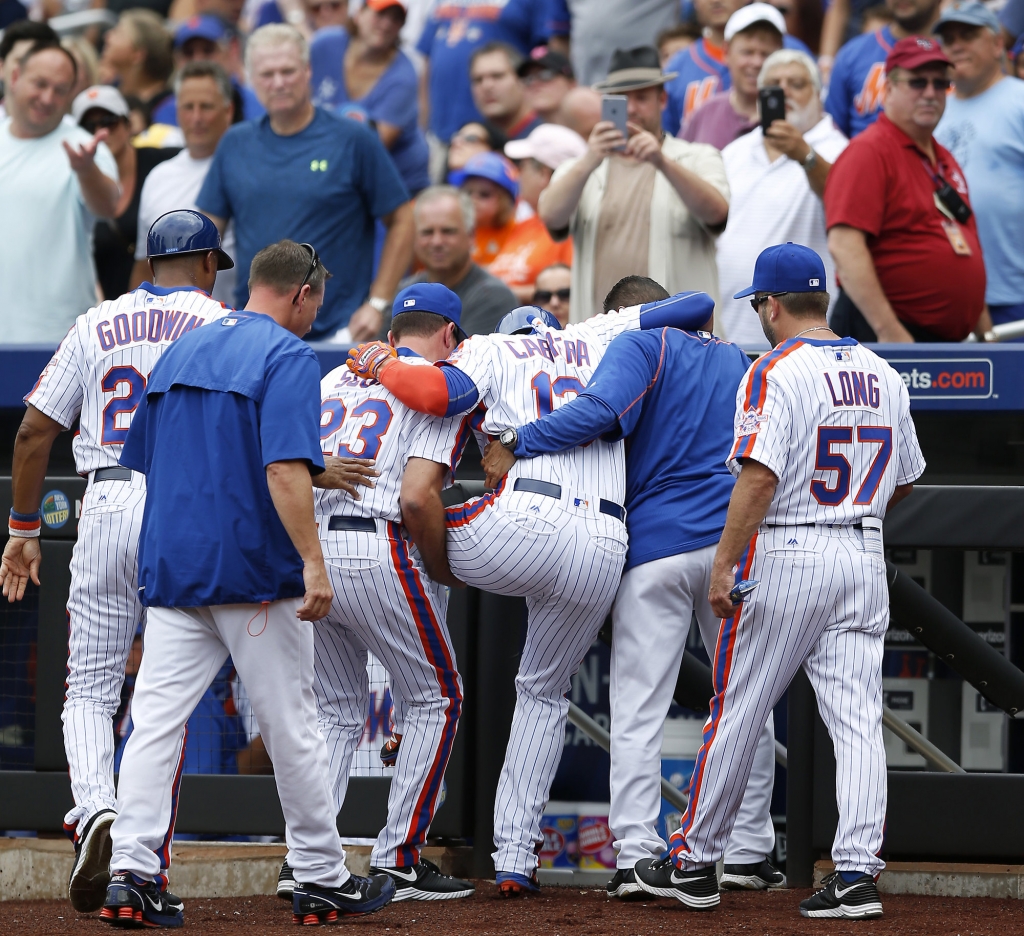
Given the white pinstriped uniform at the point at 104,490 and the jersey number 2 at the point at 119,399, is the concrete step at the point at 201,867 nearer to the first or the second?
the white pinstriped uniform at the point at 104,490

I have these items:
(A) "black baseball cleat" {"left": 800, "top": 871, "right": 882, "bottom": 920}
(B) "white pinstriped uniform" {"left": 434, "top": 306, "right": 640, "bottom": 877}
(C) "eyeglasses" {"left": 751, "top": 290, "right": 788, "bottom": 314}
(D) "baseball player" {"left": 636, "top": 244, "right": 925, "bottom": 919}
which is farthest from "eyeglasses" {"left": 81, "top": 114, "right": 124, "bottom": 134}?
(A) "black baseball cleat" {"left": 800, "top": 871, "right": 882, "bottom": 920}

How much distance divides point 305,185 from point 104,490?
264 cm

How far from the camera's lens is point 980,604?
569cm

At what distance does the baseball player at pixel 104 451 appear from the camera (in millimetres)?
4898

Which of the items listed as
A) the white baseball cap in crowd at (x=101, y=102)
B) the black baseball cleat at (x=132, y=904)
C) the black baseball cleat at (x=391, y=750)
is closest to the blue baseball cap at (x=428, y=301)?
the black baseball cleat at (x=391, y=750)

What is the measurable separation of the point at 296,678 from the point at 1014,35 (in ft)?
23.9

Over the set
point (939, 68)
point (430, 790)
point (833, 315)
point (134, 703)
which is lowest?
point (430, 790)

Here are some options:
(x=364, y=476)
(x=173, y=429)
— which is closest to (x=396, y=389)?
(x=364, y=476)

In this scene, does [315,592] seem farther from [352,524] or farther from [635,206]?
[635,206]

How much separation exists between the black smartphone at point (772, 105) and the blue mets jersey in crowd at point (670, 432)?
5.69ft

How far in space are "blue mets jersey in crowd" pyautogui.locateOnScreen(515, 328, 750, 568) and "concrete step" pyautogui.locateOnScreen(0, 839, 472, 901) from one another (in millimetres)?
1404

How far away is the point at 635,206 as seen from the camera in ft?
21.6

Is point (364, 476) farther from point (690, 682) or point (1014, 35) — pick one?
point (1014, 35)

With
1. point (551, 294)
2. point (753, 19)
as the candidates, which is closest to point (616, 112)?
point (551, 294)
